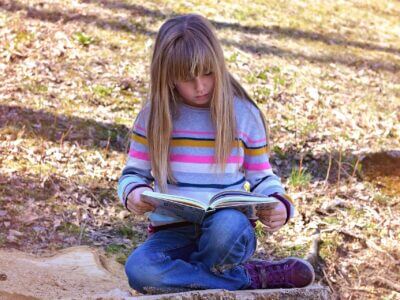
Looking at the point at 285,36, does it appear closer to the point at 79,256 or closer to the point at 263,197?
the point at 79,256

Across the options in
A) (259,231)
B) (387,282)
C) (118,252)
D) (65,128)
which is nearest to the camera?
(118,252)

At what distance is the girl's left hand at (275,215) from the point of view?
3.07 metres

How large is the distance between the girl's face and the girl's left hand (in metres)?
0.63

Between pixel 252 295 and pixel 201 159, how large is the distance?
0.73 meters

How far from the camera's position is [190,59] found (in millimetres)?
2971

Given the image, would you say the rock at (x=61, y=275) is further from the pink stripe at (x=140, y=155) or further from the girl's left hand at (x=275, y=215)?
the girl's left hand at (x=275, y=215)

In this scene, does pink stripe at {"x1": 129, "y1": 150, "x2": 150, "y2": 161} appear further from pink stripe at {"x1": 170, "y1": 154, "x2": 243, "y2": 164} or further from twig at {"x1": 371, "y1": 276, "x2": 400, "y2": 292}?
twig at {"x1": 371, "y1": 276, "x2": 400, "y2": 292}

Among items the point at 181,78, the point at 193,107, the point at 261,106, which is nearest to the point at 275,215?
the point at 193,107

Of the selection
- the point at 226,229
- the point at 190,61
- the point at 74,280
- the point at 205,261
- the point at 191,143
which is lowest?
the point at 74,280

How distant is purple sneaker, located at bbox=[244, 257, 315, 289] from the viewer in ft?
10.6

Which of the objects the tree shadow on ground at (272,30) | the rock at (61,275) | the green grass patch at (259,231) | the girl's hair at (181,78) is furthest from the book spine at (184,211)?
the tree shadow on ground at (272,30)

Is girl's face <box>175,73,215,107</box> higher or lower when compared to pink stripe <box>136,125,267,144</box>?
higher

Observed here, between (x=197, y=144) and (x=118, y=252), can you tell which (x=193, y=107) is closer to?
(x=197, y=144)

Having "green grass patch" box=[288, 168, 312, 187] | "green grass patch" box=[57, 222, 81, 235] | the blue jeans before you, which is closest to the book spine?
the blue jeans
